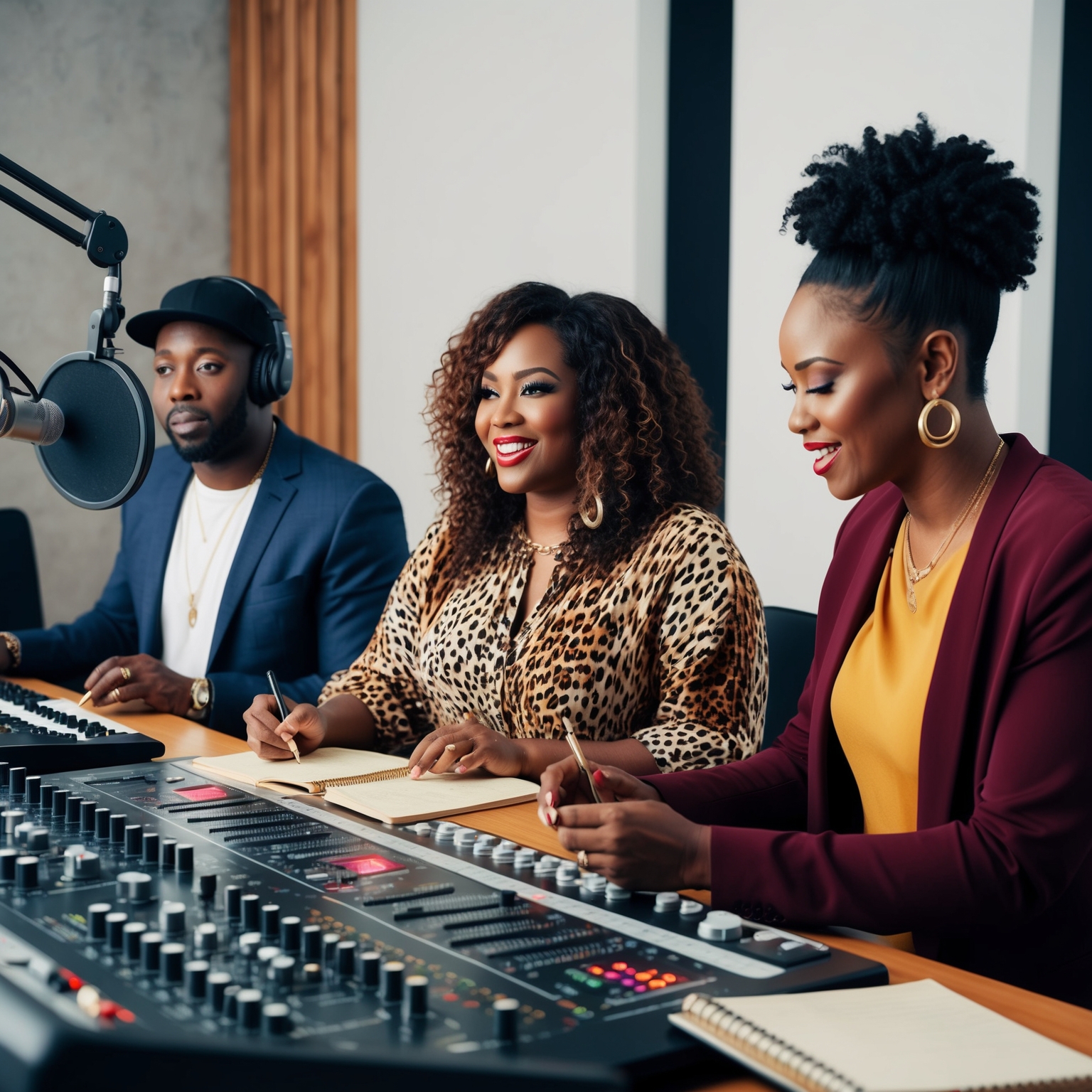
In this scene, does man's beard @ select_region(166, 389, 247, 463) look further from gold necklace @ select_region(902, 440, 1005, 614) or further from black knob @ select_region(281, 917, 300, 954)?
black knob @ select_region(281, 917, 300, 954)

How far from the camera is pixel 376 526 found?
2.70 m

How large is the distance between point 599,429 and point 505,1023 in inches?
51.1

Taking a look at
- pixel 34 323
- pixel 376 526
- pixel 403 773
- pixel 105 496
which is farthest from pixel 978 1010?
pixel 34 323

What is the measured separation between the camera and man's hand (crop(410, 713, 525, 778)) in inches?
65.4

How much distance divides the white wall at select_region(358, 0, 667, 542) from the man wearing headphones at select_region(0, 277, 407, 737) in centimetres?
113

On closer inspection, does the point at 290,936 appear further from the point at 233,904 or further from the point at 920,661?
the point at 920,661

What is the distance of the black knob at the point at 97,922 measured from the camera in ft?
3.28

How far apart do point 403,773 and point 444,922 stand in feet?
2.08

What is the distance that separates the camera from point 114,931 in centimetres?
98

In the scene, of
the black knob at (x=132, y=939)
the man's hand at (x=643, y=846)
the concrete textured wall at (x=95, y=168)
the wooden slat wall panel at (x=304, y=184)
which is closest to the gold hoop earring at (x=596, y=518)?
the man's hand at (x=643, y=846)

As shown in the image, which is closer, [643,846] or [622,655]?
[643,846]

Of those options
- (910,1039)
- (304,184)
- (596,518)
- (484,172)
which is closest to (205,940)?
(910,1039)

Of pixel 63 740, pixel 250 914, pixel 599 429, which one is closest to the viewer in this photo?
pixel 250 914

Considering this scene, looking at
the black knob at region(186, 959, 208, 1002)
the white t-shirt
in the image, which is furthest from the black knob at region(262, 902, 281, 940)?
the white t-shirt
